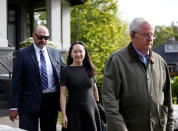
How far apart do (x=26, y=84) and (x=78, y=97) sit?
0.75 meters

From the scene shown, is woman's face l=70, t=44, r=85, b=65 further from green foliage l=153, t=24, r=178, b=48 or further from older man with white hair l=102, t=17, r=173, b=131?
green foliage l=153, t=24, r=178, b=48

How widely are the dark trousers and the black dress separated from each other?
21 centimetres

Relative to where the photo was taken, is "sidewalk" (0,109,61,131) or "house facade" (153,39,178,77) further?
"house facade" (153,39,178,77)

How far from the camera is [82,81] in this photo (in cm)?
446

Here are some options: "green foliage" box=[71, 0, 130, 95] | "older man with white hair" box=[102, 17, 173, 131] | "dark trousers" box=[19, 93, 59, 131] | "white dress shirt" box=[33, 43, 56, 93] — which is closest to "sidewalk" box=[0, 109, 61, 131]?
"dark trousers" box=[19, 93, 59, 131]

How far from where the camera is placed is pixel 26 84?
171 inches

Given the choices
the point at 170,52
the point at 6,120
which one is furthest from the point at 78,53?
the point at 170,52

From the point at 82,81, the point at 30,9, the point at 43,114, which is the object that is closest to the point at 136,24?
the point at 82,81

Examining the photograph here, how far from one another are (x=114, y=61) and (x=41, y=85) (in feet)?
5.42

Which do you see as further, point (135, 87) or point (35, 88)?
point (35, 88)

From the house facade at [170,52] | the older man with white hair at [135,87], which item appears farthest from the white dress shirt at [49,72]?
the house facade at [170,52]

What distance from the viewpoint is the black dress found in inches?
174

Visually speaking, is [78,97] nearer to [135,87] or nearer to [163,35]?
[135,87]

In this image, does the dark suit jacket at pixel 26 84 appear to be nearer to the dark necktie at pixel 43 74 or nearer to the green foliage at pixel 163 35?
the dark necktie at pixel 43 74
